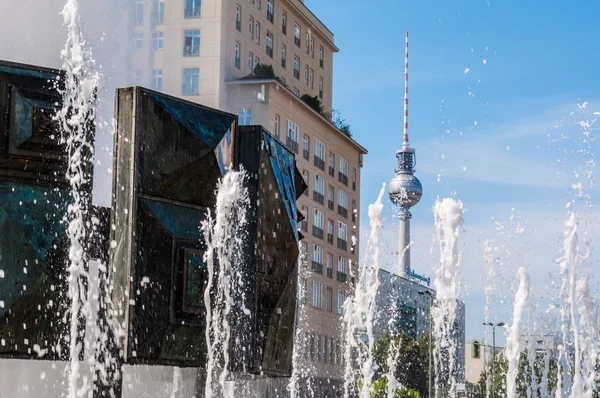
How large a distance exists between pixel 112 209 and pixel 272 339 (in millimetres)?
1824

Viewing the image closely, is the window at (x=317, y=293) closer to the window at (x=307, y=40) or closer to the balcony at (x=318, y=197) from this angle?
the balcony at (x=318, y=197)

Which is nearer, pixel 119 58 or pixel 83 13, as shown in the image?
pixel 83 13

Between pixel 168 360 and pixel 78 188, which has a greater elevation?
pixel 78 188

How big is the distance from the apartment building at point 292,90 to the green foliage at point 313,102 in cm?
38

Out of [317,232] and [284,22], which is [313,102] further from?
[317,232]

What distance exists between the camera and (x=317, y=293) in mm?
52656

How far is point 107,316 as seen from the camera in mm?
7234

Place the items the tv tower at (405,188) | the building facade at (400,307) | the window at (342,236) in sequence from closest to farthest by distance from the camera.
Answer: the window at (342,236)
the building facade at (400,307)
the tv tower at (405,188)

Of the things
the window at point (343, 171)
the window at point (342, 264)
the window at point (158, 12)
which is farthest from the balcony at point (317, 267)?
the window at point (158, 12)

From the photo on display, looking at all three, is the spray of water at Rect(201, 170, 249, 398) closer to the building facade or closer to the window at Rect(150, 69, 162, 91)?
the window at Rect(150, 69, 162, 91)

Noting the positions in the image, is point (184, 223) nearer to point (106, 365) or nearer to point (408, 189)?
point (106, 365)

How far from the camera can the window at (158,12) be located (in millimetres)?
43156

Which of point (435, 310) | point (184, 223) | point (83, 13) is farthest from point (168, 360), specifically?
point (435, 310)

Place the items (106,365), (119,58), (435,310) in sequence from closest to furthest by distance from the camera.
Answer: (106,365) < (119,58) < (435,310)
